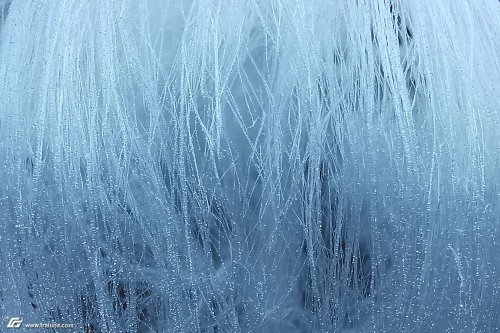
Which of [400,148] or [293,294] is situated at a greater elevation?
[400,148]

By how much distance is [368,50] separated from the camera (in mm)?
421

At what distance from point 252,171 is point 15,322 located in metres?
0.28

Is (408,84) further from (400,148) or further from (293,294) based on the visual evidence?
(293,294)

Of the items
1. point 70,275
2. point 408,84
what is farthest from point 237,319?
point 408,84

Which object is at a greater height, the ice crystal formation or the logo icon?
the ice crystal formation

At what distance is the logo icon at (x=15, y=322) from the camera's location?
1.46ft

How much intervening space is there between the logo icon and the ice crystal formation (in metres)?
0.04

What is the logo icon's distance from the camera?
0.45m

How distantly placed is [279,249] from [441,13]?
274 millimetres

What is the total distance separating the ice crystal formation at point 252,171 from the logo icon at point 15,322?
0.12ft

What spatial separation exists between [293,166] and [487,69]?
212 mm

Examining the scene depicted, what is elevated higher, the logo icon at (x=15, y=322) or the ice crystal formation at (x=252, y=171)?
the ice crystal formation at (x=252, y=171)

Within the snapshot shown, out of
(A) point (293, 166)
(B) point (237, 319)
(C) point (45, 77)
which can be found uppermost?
(C) point (45, 77)

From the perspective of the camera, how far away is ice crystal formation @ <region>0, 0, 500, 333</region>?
0.41 meters
